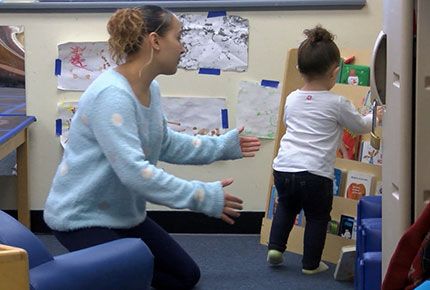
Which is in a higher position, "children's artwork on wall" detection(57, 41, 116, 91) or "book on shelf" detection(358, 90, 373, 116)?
"children's artwork on wall" detection(57, 41, 116, 91)

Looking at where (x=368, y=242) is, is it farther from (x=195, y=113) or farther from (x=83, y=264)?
(x=195, y=113)

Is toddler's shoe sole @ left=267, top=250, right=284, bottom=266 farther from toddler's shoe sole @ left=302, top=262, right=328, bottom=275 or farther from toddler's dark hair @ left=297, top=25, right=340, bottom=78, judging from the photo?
toddler's dark hair @ left=297, top=25, right=340, bottom=78

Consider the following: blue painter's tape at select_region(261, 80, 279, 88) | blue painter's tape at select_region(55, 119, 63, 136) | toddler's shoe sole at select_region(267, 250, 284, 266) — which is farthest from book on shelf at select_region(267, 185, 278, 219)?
blue painter's tape at select_region(55, 119, 63, 136)

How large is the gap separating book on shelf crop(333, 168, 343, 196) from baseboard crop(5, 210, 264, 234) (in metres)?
0.57

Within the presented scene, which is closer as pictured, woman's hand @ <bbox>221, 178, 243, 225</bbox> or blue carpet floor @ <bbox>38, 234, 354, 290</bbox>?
woman's hand @ <bbox>221, 178, 243, 225</bbox>

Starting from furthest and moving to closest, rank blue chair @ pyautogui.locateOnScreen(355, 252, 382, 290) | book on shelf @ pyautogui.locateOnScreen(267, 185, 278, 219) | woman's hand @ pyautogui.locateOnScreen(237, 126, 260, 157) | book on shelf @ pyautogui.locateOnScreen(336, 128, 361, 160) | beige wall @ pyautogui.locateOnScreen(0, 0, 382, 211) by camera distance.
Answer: beige wall @ pyautogui.locateOnScreen(0, 0, 382, 211)
book on shelf @ pyautogui.locateOnScreen(267, 185, 278, 219)
book on shelf @ pyautogui.locateOnScreen(336, 128, 361, 160)
woman's hand @ pyautogui.locateOnScreen(237, 126, 260, 157)
blue chair @ pyautogui.locateOnScreen(355, 252, 382, 290)

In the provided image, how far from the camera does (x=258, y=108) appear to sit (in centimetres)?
378

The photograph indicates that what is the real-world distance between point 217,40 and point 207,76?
19cm

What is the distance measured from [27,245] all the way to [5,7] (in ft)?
7.48

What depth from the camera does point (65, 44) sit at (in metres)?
3.77

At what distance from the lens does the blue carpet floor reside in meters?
3.07

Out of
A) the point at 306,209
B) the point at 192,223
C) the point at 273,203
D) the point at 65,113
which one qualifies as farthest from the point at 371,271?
the point at 65,113

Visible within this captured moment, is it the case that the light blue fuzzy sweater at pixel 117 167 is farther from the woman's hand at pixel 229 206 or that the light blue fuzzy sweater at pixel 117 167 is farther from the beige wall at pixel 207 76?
the beige wall at pixel 207 76

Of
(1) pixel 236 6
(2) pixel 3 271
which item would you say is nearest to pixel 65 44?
(1) pixel 236 6
